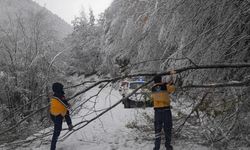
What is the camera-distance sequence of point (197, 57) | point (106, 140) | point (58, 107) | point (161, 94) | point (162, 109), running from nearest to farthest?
1. point (197, 57)
2. point (161, 94)
3. point (162, 109)
4. point (58, 107)
5. point (106, 140)

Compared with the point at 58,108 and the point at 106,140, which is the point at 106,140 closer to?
the point at 106,140

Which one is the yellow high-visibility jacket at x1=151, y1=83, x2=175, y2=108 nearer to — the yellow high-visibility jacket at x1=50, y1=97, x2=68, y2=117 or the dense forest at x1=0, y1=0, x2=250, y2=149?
the dense forest at x1=0, y1=0, x2=250, y2=149

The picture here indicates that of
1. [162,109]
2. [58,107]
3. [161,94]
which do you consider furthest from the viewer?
[58,107]

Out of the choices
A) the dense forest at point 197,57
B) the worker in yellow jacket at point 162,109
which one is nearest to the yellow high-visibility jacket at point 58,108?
the dense forest at point 197,57

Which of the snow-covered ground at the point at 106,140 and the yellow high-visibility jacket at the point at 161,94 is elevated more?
the yellow high-visibility jacket at the point at 161,94

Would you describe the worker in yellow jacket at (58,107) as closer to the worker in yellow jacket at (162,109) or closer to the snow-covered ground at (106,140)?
the snow-covered ground at (106,140)

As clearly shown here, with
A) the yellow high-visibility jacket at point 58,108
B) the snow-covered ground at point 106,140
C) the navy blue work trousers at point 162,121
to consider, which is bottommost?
the snow-covered ground at point 106,140

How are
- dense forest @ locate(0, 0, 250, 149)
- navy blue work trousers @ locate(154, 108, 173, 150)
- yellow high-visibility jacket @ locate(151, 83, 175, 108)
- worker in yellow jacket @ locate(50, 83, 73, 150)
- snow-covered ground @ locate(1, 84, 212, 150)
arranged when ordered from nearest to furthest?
dense forest @ locate(0, 0, 250, 149) → yellow high-visibility jacket @ locate(151, 83, 175, 108) → navy blue work trousers @ locate(154, 108, 173, 150) → worker in yellow jacket @ locate(50, 83, 73, 150) → snow-covered ground @ locate(1, 84, 212, 150)

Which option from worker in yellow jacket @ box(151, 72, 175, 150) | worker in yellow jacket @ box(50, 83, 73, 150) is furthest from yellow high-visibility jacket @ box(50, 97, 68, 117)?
worker in yellow jacket @ box(151, 72, 175, 150)

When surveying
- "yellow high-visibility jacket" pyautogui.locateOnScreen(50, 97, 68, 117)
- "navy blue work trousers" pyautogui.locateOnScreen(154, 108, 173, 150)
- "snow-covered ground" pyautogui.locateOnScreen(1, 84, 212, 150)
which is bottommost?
"snow-covered ground" pyautogui.locateOnScreen(1, 84, 212, 150)

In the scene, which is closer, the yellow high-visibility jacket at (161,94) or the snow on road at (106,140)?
the yellow high-visibility jacket at (161,94)

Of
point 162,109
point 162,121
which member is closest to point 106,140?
point 162,121

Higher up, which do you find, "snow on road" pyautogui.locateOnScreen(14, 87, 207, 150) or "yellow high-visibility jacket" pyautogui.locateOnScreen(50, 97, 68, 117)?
"yellow high-visibility jacket" pyautogui.locateOnScreen(50, 97, 68, 117)

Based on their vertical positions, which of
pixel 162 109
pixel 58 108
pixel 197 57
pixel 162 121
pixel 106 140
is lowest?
pixel 106 140
